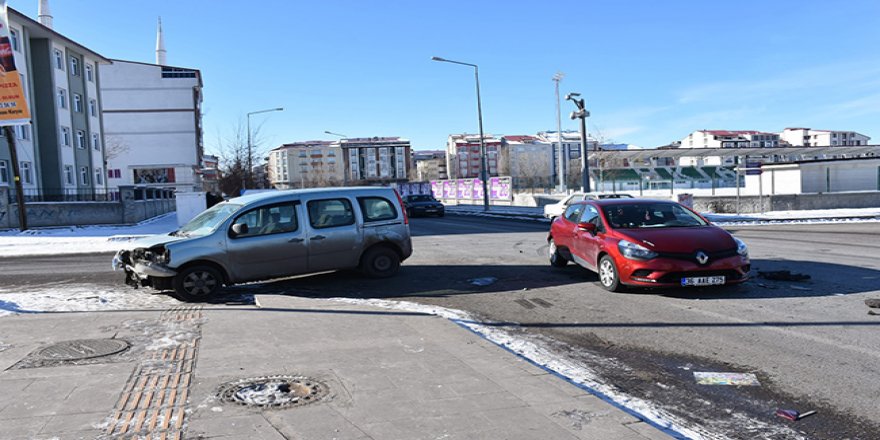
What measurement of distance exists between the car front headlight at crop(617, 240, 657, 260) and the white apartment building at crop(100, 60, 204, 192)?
74.3m

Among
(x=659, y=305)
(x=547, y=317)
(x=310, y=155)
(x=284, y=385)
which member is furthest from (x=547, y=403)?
(x=310, y=155)

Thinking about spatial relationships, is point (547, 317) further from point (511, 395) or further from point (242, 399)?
point (242, 399)

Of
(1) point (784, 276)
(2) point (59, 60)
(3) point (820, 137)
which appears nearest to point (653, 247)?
(1) point (784, 276)

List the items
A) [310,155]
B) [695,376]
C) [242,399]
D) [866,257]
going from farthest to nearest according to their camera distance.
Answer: [310,155], [866,257], [695,376], [242,399]

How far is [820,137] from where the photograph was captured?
6348 inches

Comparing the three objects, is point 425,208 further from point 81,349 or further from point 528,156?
point 528,156

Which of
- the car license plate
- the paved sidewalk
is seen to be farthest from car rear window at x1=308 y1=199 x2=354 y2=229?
the car license plate

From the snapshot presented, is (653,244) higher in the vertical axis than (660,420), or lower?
higher

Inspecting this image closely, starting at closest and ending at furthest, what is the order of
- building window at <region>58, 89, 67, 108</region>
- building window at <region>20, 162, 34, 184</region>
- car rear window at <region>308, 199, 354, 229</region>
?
car rear window at <region>308, 199, 354, 229</region>, building window at <region>20, 162, 34, 184</region>, building window at <region>58, 89, 67, 108</region>

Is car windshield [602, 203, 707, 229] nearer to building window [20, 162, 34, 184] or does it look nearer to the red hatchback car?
the red hatchback car

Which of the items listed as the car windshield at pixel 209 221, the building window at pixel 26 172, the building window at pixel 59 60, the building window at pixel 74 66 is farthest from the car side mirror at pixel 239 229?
the building window at pixel 74 66

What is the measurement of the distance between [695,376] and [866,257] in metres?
8.86

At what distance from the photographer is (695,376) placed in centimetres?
515

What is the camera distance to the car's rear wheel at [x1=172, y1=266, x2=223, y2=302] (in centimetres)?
881
